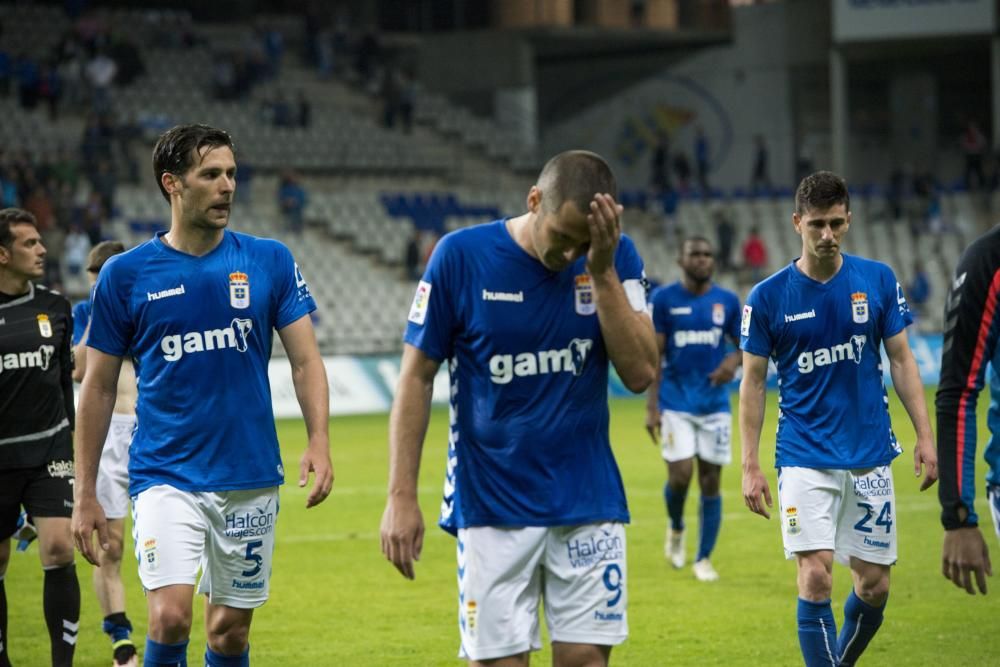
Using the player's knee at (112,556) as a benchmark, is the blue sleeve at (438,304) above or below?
above

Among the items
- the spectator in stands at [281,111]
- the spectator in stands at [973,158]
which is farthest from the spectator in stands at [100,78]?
the spectator in stands at [973,158]

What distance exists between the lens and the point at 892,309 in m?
7.62

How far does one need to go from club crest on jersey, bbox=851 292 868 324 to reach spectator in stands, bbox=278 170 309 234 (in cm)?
2761

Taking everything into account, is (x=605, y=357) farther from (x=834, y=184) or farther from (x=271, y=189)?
(x=271, y=189)

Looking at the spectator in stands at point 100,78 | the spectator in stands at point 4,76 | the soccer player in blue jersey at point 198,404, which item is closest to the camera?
the soccer player in blue jersey at point 198,404

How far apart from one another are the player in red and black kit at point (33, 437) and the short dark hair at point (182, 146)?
1607mm

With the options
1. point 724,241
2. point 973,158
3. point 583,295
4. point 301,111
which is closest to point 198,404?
point 583,295

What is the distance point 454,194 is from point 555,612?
34.6 meters

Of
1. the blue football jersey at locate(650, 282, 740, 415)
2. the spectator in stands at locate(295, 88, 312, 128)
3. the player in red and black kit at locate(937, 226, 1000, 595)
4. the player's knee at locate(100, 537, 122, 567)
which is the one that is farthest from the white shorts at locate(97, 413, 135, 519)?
the spectator in stands at locate(295, 88, 312, 128)

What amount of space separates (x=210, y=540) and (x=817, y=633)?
2.85 metres

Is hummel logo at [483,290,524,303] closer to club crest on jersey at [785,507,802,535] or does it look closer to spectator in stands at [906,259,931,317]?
club crest on jersey at [785,507,802,535]

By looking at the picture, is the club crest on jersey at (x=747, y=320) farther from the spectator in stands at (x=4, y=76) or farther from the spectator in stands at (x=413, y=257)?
the spectator in stands at (x=4, y=76)

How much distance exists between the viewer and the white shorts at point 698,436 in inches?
474

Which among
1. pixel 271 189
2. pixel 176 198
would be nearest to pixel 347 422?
pixel 271 189
